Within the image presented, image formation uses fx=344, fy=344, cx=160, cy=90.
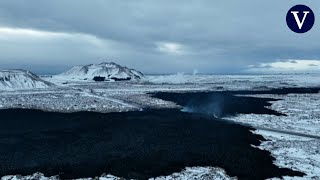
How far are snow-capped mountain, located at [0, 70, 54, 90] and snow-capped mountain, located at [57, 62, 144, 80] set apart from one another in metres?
52.8

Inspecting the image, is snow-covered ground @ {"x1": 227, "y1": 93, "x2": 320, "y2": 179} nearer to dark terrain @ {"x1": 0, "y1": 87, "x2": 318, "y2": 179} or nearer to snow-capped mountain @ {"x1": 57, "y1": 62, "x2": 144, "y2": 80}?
dark terrain @ {"x1": 0, "y1": 87, "x2": 318, "y2": 179}

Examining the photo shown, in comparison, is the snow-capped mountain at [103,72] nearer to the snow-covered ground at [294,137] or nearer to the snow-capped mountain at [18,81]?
the snow-capped mountain at [18,81]

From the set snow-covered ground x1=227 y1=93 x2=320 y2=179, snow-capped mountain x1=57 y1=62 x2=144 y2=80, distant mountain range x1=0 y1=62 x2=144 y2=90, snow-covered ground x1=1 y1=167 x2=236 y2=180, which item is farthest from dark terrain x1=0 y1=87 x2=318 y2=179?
snow-capped mountain x1=57 y1=62 x2=144 y2=80

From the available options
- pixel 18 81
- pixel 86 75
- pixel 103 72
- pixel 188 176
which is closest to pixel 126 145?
pixel 188 176

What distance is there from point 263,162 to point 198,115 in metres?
22.6

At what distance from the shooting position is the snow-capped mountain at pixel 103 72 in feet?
512

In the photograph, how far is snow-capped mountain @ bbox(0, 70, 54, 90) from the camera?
90438mm

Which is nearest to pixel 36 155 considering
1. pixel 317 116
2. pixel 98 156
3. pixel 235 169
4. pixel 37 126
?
pixel 98 156

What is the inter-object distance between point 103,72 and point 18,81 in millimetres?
66931

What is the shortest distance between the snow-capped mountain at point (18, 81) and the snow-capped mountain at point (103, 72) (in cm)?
5276

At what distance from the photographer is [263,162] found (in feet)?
84.2

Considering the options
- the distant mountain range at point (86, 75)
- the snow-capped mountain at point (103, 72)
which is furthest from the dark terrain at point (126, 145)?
the snow-capped mountain at point (103, 72)

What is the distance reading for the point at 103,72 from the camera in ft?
527

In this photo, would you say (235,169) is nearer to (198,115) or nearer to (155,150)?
(155,150)
